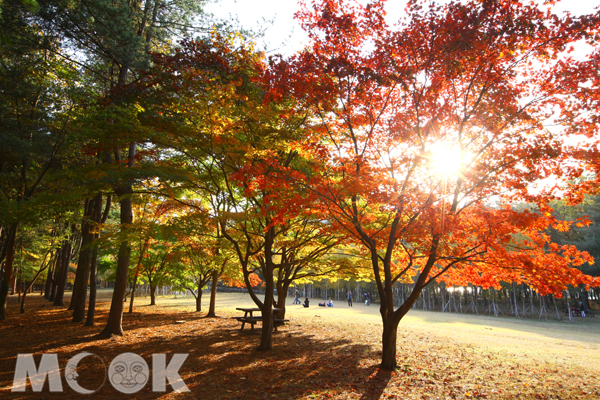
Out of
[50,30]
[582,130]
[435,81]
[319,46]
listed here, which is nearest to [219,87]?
[319,46]

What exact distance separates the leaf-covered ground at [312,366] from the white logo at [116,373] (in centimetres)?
16

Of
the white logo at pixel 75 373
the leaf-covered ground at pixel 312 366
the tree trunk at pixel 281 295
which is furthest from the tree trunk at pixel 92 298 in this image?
the tree trunk at pixel 281 295

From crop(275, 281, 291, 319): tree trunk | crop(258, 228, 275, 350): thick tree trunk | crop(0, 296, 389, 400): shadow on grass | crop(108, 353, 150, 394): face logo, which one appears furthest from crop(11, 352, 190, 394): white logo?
crop(275, 281, 291, 319): tree trunk

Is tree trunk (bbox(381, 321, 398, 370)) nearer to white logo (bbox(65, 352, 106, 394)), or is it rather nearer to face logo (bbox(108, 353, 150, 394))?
face logo (bbox(108, 353, 150, 394))

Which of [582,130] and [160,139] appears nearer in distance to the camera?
[582,130]

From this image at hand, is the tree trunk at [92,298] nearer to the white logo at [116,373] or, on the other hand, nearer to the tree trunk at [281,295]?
the white logo at [116,373]

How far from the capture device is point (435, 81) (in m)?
7.11

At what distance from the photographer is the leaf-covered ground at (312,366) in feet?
19.6

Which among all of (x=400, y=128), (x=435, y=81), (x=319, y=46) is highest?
(x=319, y=46)

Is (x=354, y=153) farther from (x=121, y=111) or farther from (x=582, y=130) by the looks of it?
(x=121, y=111)

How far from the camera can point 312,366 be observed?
7789 millimetres

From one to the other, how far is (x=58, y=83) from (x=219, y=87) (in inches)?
374

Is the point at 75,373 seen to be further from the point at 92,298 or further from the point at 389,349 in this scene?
the point at 389,349

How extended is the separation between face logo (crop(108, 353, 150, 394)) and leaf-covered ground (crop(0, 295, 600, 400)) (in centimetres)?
19
